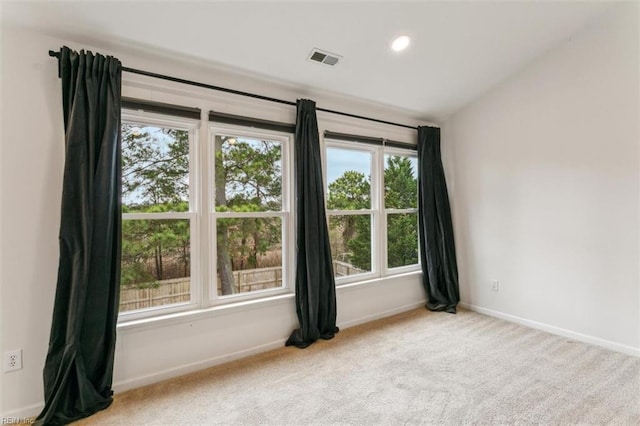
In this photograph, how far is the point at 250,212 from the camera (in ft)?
9.00

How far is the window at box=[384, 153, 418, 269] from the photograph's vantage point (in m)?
3.74

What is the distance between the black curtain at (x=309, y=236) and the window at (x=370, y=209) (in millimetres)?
357

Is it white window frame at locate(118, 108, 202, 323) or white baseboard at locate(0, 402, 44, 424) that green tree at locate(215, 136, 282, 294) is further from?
white baseboard at locate(0, 402, 44, 424)

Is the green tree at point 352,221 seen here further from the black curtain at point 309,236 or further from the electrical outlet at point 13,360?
the electrical outlet at point 13,360

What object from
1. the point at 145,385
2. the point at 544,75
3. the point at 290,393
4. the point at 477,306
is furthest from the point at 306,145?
the point at 477,306

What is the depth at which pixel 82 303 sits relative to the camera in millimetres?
1880

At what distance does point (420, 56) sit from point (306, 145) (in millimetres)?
1262

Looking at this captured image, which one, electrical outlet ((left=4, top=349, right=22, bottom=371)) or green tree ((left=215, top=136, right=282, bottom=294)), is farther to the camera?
green tree ((left=215, top=136, right=282, bottom=294))

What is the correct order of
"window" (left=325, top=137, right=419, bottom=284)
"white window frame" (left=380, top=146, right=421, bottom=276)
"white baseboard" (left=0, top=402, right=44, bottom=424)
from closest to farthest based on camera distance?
"white baseboard" (left=0, top=402, right=44, bottom=424) → "window" (left=325, top=137, right=419, bottom=284) → "white window frame" (left=380, top=146, right=421, bottom=276)

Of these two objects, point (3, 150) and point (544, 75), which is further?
point (544, 75)

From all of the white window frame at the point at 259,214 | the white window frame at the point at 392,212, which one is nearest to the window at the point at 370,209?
the white window frame at the point at 392,212

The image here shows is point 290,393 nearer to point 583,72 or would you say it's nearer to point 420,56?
point 420,56

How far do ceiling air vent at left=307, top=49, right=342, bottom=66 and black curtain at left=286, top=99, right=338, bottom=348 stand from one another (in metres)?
0.40

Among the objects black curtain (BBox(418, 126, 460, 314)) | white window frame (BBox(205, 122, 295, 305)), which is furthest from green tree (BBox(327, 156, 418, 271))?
white window frame (BBox(205, 122, 295, 305))
